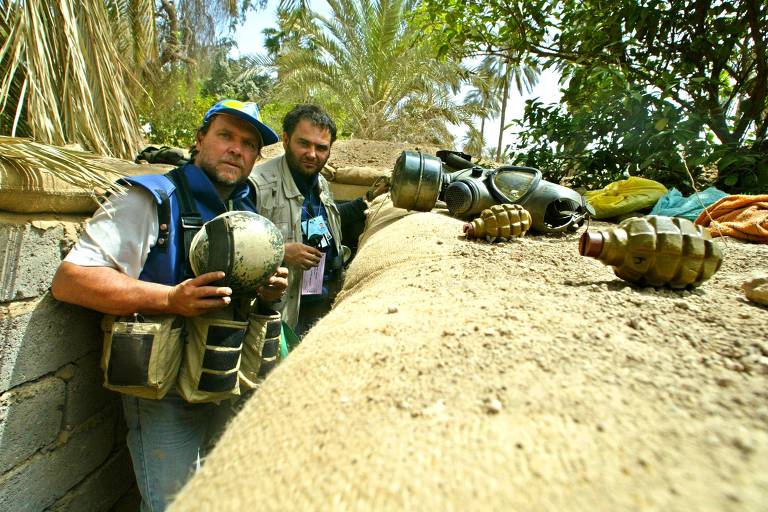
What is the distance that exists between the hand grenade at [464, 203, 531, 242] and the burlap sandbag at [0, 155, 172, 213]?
171 cm

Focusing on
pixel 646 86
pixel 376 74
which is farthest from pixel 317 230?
pixel 376 74

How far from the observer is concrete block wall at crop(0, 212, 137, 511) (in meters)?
1.93

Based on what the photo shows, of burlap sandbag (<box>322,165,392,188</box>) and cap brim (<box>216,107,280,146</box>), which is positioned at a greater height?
cap brim (<box>216,107,280,146</box>)

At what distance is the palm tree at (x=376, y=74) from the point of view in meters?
10.2

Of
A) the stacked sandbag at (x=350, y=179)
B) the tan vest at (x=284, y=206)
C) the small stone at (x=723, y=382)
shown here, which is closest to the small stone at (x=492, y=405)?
the small stone at (x=723, y=382)

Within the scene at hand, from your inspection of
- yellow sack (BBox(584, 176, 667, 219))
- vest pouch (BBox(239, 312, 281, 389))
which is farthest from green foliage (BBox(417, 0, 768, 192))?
vest pouch (BBox(239, 312, 281, 389))

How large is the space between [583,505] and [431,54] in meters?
10.8

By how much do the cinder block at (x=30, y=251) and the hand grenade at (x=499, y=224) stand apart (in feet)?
6.34

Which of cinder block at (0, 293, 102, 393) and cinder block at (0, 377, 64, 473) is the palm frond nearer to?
cinder block at (0, 293, 102, 393)

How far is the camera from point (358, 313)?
1.40m

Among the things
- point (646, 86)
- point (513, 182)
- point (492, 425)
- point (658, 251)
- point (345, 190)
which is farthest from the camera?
point (345, 190)

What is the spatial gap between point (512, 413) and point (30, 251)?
208cm

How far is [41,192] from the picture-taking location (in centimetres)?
196

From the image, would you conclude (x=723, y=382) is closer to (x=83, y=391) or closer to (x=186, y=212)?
(x=186, y=212)
